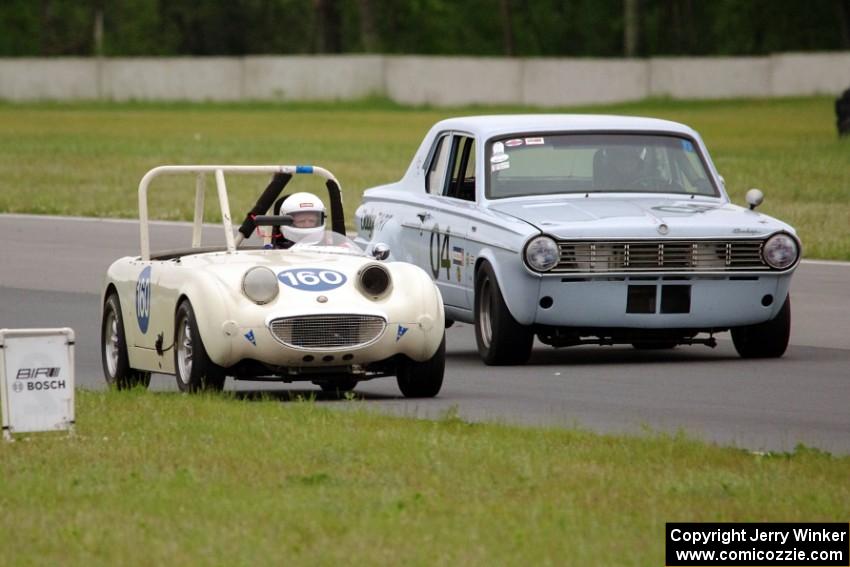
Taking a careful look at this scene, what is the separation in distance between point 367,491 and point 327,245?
4.30 metres

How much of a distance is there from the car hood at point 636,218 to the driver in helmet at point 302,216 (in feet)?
5.50

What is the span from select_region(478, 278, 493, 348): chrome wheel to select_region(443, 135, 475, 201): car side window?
1.25 m

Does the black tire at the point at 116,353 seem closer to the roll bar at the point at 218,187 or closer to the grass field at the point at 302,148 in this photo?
the roll bar at the point at 218,187

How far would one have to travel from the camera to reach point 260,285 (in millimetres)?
10898

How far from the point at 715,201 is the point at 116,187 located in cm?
1891

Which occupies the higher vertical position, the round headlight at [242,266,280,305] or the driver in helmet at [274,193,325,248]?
the driver in helmet at [274,193,325,248]

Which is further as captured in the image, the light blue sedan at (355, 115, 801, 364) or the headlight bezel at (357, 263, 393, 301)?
the light blue sedan at (355, 115, 801, 364)

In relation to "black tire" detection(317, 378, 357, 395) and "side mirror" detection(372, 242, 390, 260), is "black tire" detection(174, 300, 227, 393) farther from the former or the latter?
"side mirror" detection(372, 242, 390, 260)

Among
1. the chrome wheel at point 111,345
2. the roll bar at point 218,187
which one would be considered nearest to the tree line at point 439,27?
the roll bar at point 218,187

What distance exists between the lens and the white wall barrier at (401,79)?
69438 mm

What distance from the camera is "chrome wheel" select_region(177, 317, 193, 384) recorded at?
11.2 meters

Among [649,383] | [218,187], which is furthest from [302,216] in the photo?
[649,383]

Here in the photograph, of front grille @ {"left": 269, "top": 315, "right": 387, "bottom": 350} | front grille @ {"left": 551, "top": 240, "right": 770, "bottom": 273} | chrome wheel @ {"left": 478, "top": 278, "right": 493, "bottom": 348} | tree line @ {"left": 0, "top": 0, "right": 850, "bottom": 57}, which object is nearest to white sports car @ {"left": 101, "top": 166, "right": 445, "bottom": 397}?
front grille @ {"left": 269, "top": 315, "right": 387, "bottom": 350}

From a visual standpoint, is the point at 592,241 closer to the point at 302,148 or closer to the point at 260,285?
the point at 260,285
